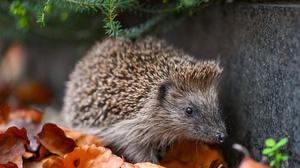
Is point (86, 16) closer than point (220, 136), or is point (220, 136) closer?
point (220, 136)

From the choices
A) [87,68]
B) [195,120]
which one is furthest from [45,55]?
[195,120]

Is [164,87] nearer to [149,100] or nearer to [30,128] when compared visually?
[149,100]

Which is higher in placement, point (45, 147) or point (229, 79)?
point (229, 79)

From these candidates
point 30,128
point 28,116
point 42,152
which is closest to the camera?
point 42,152

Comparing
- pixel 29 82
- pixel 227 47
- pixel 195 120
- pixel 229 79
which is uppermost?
pixel 227 47

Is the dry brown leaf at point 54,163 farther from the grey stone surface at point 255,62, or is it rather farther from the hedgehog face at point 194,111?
the grey stone surface at point 255,62

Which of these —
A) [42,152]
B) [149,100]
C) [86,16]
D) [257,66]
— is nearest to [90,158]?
[42,152]

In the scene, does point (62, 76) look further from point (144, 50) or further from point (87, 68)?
point (144, 50)
